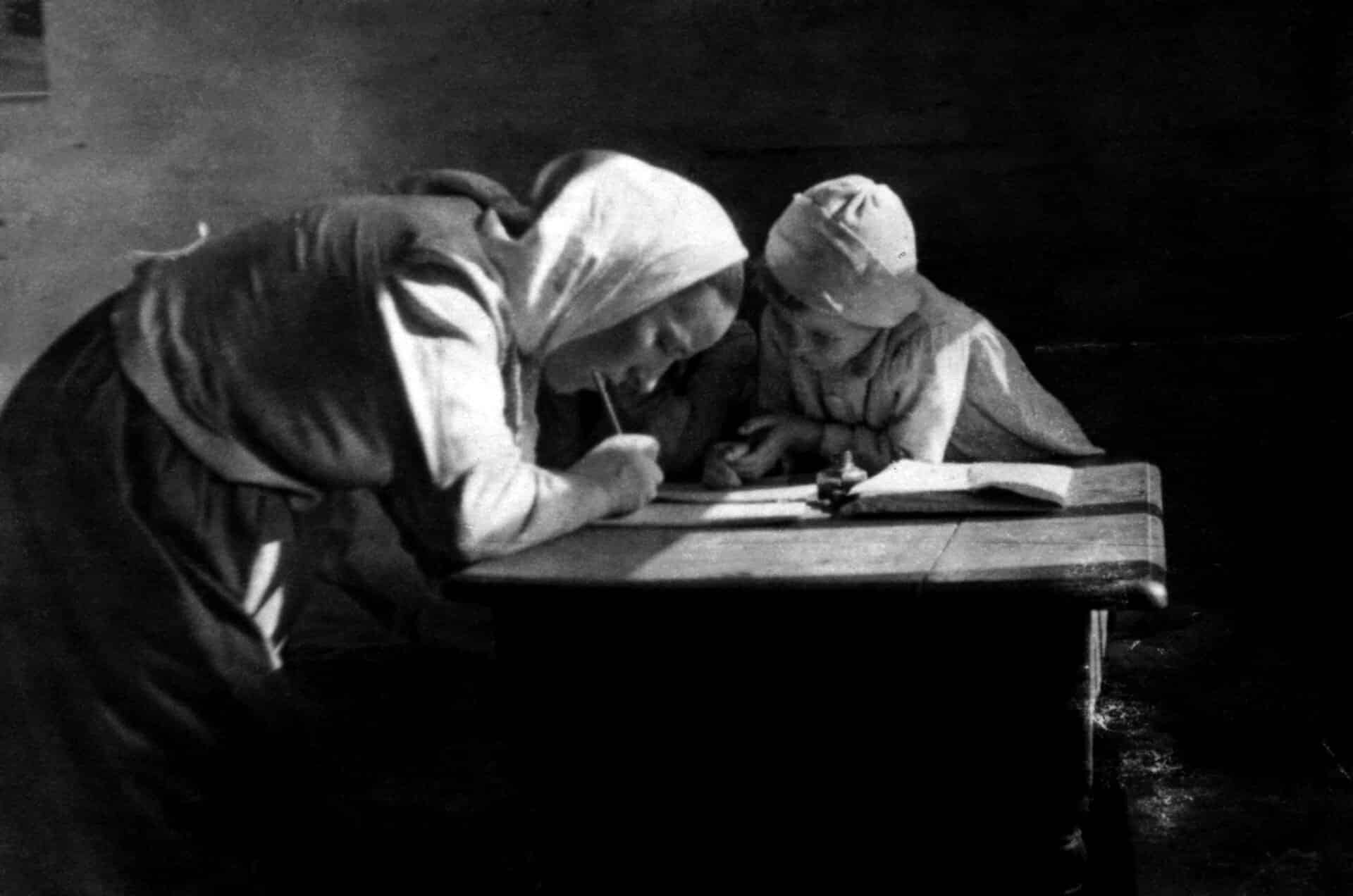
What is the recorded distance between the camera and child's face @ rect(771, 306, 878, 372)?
359cm

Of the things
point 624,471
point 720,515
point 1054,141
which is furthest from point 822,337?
point 1054,141

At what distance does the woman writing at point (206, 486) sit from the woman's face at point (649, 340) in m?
0.25

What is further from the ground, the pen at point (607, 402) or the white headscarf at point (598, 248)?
the white headscarf at point (598, 248)

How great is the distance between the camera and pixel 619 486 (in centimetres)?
321

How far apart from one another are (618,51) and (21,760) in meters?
1.99

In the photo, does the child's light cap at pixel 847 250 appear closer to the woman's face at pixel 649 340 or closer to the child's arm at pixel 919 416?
the child's arm at pixel 919 416

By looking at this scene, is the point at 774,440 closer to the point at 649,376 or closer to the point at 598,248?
the point at 649,376

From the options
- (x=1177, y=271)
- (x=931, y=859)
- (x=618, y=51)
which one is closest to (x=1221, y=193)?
(x=1177, y=271)

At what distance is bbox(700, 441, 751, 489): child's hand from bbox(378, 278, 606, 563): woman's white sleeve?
700 millimetres

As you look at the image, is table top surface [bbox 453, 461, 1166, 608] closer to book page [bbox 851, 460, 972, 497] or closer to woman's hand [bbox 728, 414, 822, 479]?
book page [bbox 851, 460, 972, 497]

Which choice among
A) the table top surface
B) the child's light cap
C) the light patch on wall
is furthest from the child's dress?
the light patch on wall

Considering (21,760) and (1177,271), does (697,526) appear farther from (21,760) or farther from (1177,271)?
(1177,271)

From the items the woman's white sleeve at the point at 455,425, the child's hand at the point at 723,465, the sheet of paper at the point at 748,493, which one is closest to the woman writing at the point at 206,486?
the woman's white sleeve at the point at 455,425

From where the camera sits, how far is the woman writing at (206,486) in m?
2.70
